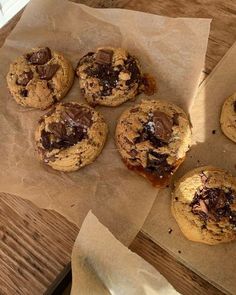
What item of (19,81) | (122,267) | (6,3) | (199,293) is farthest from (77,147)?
(6,3)

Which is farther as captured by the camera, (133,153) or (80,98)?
(80,98)

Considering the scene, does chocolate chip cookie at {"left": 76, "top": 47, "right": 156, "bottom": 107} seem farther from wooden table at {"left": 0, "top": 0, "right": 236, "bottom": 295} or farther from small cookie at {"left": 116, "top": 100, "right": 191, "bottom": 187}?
wooden table at {"left": 0, "top": 0, "right": 236, "bottom": 295}

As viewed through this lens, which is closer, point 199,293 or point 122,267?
point 122,267

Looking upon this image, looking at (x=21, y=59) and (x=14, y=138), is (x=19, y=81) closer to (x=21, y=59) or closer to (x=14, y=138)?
(x=21, y=59)

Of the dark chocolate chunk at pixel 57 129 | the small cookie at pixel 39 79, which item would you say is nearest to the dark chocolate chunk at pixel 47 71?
the small cookie at pixel 39 79

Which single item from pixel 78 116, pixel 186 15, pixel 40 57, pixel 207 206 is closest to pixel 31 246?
pixel 78 116

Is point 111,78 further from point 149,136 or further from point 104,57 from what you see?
point 149,136

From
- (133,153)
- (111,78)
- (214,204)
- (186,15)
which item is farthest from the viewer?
(186,15)

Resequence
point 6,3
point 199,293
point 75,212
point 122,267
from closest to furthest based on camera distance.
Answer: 1. point 122,267
2. point 199,293
3. point 75,212
4. point 6,3
